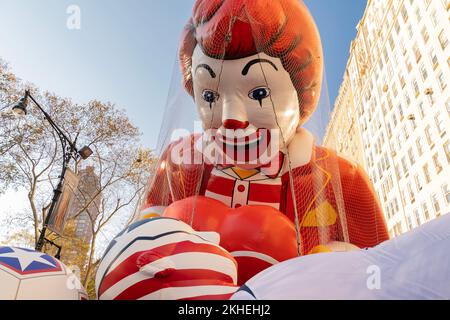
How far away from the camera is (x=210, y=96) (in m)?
2.93

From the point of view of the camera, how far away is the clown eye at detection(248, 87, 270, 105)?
2.80 meters

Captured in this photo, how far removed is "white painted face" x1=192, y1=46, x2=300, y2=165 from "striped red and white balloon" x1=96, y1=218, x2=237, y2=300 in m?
1.30

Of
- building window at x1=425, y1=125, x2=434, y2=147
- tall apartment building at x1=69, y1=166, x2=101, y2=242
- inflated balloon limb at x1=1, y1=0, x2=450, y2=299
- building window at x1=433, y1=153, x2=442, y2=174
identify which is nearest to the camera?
inflated balloon limb at x1=1, y1=0, x2=450, y2=299

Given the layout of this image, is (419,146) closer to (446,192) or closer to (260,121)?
(446,192)

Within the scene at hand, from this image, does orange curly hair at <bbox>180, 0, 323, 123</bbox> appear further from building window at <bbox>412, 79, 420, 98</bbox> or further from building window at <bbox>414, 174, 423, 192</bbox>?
building window at <bbox>412, 79, 420, 98</bbox>

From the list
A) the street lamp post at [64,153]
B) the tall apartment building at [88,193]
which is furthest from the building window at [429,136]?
the street lamp post at [64,153]

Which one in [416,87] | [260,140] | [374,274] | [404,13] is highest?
[404,13]

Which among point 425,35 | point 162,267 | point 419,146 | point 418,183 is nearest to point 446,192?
point 418,183

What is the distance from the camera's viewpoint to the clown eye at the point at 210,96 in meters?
2.91

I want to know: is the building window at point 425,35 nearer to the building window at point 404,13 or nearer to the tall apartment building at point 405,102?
the tall apartment building at point 405,102

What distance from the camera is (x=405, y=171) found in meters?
22.1

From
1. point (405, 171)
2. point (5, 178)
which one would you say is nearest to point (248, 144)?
point (5, 178)

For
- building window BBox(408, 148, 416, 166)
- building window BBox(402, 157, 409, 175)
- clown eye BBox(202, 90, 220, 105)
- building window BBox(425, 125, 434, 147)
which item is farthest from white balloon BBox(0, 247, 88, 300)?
building window BBox(402, 157, 409, 175)

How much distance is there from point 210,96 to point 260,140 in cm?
54
